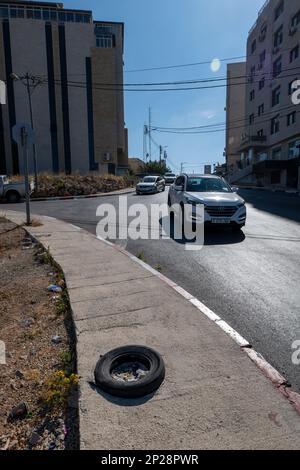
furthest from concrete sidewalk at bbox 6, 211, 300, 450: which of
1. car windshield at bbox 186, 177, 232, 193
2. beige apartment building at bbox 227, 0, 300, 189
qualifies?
beige apartment building at bbox 227, 0, 300, 189

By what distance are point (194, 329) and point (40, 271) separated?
130 inches

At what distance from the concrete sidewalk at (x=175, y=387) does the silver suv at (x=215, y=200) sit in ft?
Answer: 15.1

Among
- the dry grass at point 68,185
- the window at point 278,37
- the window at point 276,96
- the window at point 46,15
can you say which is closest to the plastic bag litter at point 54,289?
the dry grass at point 68,185

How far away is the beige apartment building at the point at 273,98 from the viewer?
33.1 meters

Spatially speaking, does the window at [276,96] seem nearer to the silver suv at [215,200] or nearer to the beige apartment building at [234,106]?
the beige apartment building at [234,106]

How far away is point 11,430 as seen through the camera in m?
2.26

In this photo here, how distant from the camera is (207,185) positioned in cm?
1047

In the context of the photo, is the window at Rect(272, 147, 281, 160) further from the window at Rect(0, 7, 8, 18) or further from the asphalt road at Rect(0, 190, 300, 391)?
the window at Rect(0, 7, 8, 18)

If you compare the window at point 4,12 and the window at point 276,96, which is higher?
the window at point 4,12

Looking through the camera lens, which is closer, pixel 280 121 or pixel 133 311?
pixel 133 311

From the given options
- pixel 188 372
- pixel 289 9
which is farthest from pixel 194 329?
pixel 289 9

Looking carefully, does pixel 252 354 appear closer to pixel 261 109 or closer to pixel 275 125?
pixel 275 125

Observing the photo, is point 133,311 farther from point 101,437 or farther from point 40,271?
point 40,271

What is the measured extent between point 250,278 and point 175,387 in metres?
3.27
